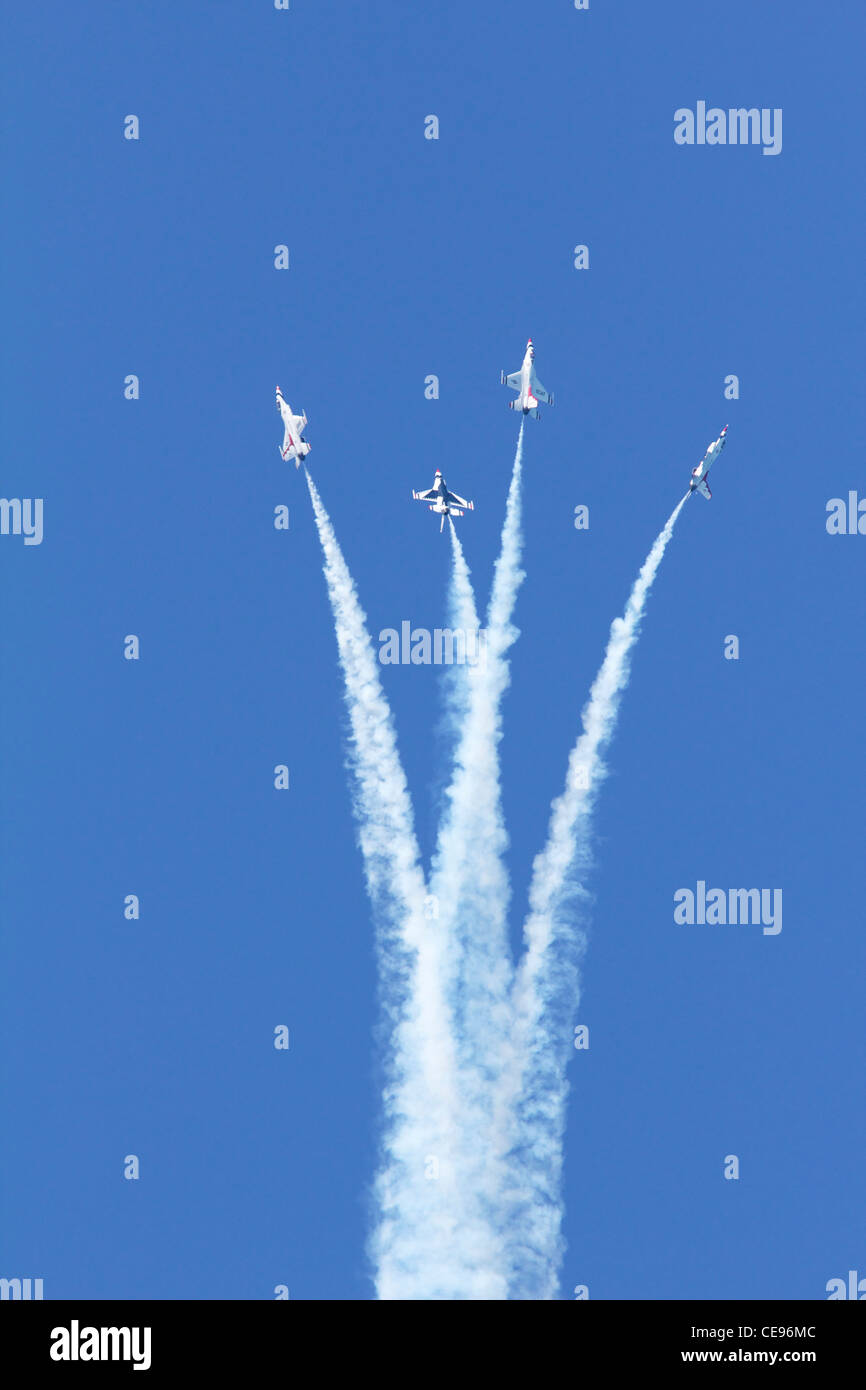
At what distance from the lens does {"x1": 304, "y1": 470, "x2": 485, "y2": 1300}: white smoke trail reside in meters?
109

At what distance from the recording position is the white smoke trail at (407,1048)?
10881cm

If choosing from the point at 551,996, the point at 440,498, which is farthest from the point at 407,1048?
the point at 440,498

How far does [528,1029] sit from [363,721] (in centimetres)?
1550

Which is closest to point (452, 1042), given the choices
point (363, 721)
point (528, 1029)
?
point (528, 1029)

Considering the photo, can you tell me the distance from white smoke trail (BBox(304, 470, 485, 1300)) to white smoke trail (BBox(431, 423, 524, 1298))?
2.42ft

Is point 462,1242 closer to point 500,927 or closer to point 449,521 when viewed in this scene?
point 500,927

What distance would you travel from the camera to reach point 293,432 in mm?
117438

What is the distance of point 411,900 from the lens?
113188 mm

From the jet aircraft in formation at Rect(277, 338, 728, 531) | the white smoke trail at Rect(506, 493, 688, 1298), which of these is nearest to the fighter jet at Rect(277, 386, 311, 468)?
the jet aircraft in formation at Rect(277, 338, 728, 531)

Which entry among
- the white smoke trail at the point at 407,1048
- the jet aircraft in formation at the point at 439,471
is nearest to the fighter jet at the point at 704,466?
the jet aircraft in formation at the point at 439,471

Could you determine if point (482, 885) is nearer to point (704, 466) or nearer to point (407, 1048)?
point (407, 1048)
